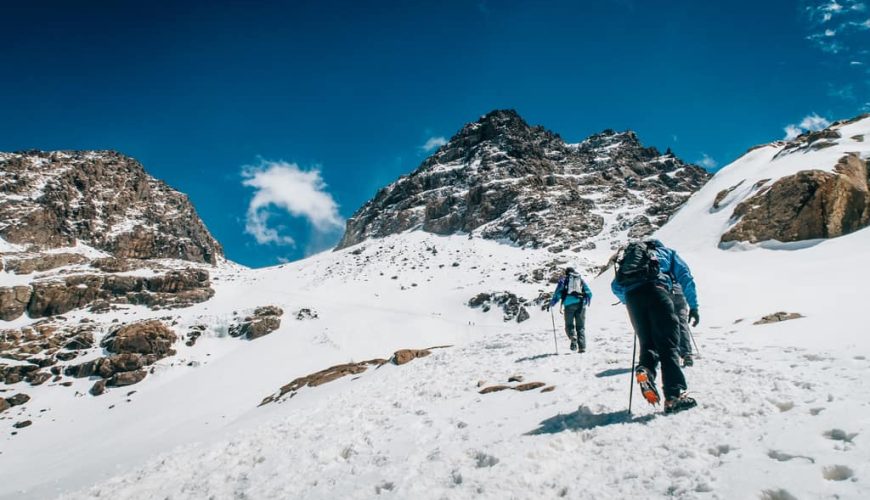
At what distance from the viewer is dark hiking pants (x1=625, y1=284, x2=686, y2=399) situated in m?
5.48

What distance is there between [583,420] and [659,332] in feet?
5.11

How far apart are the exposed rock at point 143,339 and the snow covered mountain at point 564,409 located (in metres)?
3.72

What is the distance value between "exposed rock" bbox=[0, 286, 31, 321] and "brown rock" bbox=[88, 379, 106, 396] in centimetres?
3019

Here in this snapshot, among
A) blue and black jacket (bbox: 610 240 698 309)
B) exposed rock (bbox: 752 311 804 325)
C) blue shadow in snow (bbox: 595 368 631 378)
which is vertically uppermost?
blue and black jacket (bbox: 610 240 698 309)

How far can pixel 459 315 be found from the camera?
1973 inches

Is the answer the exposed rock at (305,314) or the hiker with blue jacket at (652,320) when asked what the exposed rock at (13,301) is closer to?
the exposed rock at (305,314)

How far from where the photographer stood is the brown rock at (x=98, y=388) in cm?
3706

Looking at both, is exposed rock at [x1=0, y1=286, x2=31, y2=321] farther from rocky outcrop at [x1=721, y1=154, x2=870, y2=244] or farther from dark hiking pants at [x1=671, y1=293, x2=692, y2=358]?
rocky outcrop at [x1=721, y1=154, x2=870, y2=244]

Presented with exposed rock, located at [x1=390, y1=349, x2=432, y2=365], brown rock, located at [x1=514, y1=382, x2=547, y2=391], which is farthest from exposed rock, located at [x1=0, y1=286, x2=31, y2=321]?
brown rock, located at [x1=514, y1=382, x2=547, y2=391]

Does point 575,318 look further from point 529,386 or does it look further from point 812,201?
point 812,201

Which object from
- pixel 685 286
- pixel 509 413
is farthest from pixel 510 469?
pixel 685 286

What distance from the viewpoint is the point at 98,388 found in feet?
122

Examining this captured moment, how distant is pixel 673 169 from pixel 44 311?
153m

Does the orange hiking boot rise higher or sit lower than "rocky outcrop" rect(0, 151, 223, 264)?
lower
